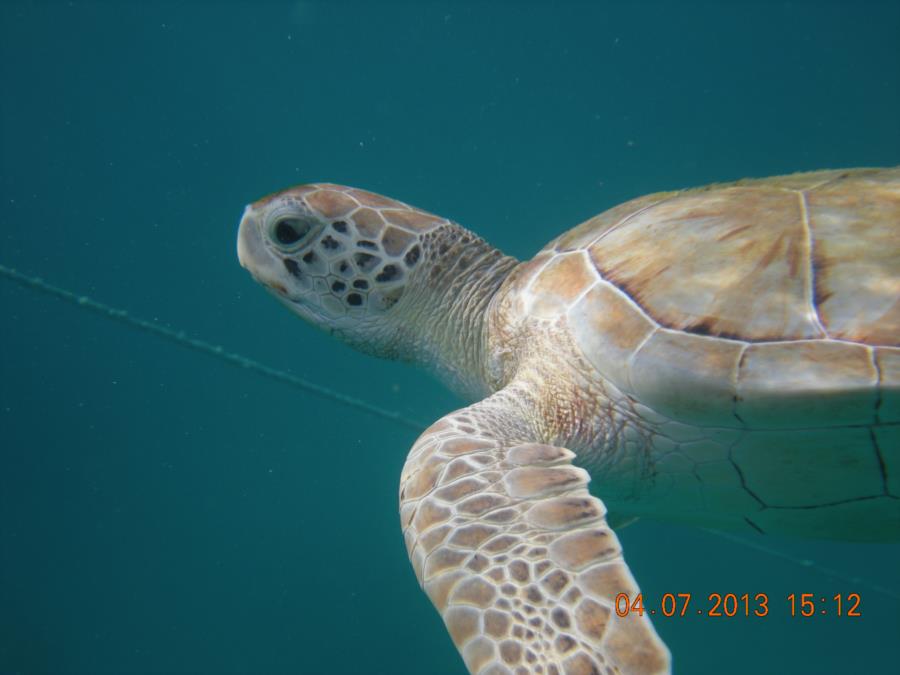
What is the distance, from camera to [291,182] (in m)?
12.0

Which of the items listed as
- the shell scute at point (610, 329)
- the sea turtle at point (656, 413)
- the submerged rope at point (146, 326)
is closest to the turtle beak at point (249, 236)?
the sea turtle at point (656, 413)

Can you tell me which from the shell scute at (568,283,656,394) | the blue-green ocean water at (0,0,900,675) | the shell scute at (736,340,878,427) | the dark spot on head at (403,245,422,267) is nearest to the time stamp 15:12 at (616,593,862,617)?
the blue-green ocean water at (0,0,900,675)

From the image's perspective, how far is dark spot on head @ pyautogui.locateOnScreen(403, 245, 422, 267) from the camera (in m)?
2.63

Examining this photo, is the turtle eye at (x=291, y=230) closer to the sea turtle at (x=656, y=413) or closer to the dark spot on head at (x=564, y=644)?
the sea turtle at (x=656, y=413)

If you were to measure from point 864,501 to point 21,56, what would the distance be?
46.1 ft

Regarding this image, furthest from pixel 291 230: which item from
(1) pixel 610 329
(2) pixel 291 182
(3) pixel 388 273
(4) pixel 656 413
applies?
(2) pixel 291 182

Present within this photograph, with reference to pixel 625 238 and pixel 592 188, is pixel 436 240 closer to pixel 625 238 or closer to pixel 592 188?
pixel 625 238

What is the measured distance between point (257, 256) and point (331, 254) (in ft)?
1.10

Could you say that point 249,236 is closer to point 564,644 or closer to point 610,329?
point 610,329

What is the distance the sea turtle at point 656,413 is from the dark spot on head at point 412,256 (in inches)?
17.6

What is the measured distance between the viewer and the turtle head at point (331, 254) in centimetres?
256

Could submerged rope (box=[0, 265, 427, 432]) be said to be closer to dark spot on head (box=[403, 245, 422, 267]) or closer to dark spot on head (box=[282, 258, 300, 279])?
dark spot on head (box=[282, 258, 300, 279])

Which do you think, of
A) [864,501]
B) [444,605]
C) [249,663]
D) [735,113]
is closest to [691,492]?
[864,501]

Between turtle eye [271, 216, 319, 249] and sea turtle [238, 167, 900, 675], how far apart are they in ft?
2.86
